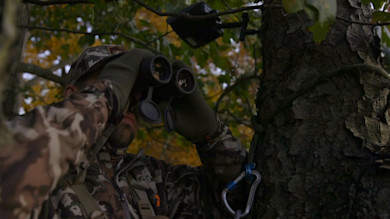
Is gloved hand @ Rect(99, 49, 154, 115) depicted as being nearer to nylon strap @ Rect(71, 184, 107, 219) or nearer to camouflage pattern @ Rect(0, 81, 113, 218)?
camouflage pattern @ Rect(0, 81, 113, 218)

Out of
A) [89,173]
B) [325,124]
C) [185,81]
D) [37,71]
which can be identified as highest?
[185,81]

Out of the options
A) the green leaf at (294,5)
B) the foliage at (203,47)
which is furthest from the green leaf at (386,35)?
the green leaf at (294,5)

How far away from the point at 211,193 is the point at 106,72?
94 centimetres

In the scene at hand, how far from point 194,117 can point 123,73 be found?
0.52m

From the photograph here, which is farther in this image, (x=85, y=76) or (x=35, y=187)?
(x=85, y=76)

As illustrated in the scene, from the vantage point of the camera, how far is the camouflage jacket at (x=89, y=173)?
4.18 ft

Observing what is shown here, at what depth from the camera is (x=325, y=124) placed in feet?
6.10

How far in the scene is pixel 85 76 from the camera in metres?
2.09

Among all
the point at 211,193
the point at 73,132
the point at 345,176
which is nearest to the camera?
the point at 73,132

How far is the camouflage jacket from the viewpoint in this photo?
4.18 ft

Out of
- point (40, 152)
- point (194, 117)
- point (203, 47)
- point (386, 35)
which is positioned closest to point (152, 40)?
point (203, 47)

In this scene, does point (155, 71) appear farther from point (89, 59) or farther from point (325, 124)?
point (325, 124)

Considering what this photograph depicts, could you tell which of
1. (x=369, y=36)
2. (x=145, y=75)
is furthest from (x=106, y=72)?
(x=369, y=36)

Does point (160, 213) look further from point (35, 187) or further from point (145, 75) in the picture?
point (35, 187)
